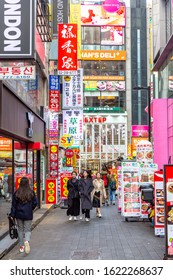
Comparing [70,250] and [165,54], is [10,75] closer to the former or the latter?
[70,250]

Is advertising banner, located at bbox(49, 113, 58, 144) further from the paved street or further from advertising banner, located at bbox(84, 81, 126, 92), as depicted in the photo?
advertising banner, located at bbox(84, 81, 126, 92)

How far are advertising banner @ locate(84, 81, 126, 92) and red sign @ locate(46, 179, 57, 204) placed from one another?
42048mm

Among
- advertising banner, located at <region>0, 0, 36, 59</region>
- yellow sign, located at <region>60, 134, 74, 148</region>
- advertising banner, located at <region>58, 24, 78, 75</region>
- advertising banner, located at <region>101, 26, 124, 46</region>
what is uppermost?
advertising banner, located at <region>101, 26, 124, 46</region>

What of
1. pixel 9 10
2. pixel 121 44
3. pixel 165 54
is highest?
pixel 121 44

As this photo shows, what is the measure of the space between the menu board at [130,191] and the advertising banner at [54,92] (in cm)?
882

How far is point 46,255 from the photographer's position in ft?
27.2

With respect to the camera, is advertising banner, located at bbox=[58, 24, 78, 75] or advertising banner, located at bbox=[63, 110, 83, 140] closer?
advertising banner, located at bbox=[58, 24, 78, 75]

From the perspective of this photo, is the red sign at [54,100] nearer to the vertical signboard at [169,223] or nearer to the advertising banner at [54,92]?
the advertising banner at [54,92]

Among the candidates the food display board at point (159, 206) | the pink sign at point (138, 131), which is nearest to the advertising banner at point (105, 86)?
the pink sign at point (138, 131)

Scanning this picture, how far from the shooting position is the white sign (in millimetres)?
9703

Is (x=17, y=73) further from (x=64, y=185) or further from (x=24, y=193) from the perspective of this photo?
(x=64, y=185)

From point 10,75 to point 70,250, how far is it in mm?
4327

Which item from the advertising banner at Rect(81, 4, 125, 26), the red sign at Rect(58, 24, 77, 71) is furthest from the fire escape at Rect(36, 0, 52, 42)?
the advertising banner at Rect(81, 4, 125, 26)
